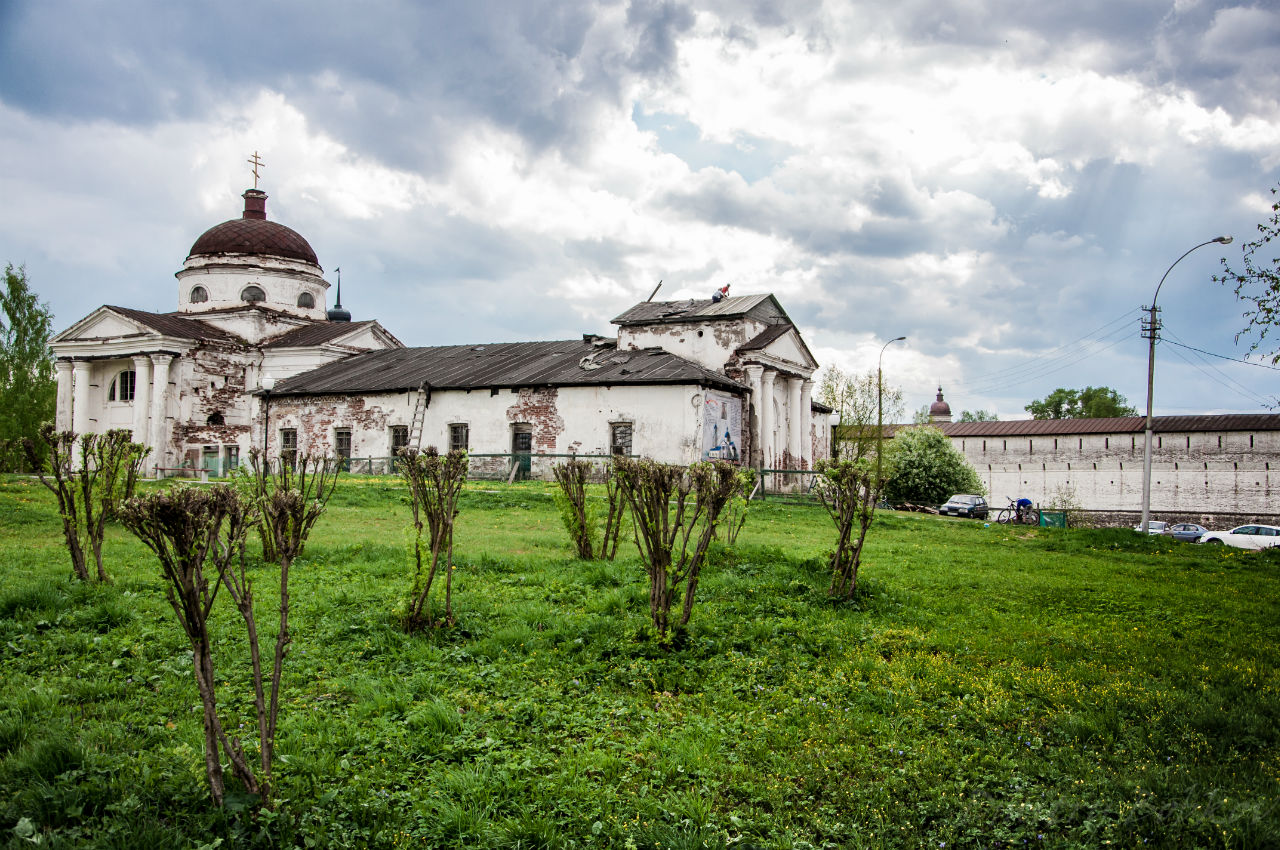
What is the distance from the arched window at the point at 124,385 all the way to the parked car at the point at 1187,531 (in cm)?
4438

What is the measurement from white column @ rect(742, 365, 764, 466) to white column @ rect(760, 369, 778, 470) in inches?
4.5

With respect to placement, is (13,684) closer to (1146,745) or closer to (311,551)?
(311,551)

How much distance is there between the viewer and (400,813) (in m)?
4.56

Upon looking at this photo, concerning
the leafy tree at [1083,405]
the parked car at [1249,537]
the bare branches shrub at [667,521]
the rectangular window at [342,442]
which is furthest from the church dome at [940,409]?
the bare branches shrub at [667,521]

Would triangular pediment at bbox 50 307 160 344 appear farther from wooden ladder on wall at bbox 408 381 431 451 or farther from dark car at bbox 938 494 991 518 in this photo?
dark car at bbox 938 494 991 518

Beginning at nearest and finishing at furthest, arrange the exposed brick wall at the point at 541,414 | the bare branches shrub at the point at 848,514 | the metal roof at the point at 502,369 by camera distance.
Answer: the bare branches shrub at the point at 848,514, the metal roof at the point at 502,369, the exposed brick wall at the point at 541,414

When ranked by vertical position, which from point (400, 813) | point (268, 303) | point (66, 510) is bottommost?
point (400, 813)

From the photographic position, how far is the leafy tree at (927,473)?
37.2 metres

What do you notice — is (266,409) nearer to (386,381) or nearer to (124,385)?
(386,381)

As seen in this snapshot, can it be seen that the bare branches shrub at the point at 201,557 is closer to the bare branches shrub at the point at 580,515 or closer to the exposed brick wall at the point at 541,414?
the bare branches shrub at the point at 580,515

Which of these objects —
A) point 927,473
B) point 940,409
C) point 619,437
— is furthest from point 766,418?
point 940,409

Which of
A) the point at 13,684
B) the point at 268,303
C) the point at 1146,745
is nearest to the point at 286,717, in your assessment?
the point at 13,684

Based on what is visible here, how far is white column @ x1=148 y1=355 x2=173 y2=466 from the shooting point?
3453 centimetres

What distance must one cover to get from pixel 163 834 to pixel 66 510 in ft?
21.9
